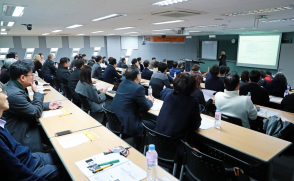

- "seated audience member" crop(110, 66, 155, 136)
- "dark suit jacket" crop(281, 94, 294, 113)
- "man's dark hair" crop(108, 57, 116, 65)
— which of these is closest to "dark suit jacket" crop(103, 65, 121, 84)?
"man's dark hair" crop(108, 57, 116, 65)

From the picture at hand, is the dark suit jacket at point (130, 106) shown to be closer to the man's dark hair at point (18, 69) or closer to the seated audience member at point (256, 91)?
the man's dark hair at point (18, 69)

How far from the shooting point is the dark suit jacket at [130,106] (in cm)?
262

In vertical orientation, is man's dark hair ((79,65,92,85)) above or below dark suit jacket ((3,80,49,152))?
above

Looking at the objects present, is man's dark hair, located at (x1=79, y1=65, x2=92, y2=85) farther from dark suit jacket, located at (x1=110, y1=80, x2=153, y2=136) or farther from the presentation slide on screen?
the presentation slide on screen

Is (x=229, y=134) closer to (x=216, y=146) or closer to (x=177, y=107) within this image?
(x=216, y=146)

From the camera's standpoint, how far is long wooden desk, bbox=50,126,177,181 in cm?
148

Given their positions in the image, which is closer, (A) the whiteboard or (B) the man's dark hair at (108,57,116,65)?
(B) the man's dark hair at (108,57,116,65)

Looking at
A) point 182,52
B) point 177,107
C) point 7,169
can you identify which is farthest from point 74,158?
point 182,52

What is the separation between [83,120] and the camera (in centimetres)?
253

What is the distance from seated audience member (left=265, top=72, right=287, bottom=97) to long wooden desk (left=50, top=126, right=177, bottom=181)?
3842mm

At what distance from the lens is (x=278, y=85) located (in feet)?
13.6

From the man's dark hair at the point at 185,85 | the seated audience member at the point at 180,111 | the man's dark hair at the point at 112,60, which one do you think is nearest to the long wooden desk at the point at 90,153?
the seated audience member at the point at 180,111

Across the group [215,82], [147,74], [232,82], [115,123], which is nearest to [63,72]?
[147,74]

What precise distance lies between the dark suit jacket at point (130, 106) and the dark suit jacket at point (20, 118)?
3.37 feet
